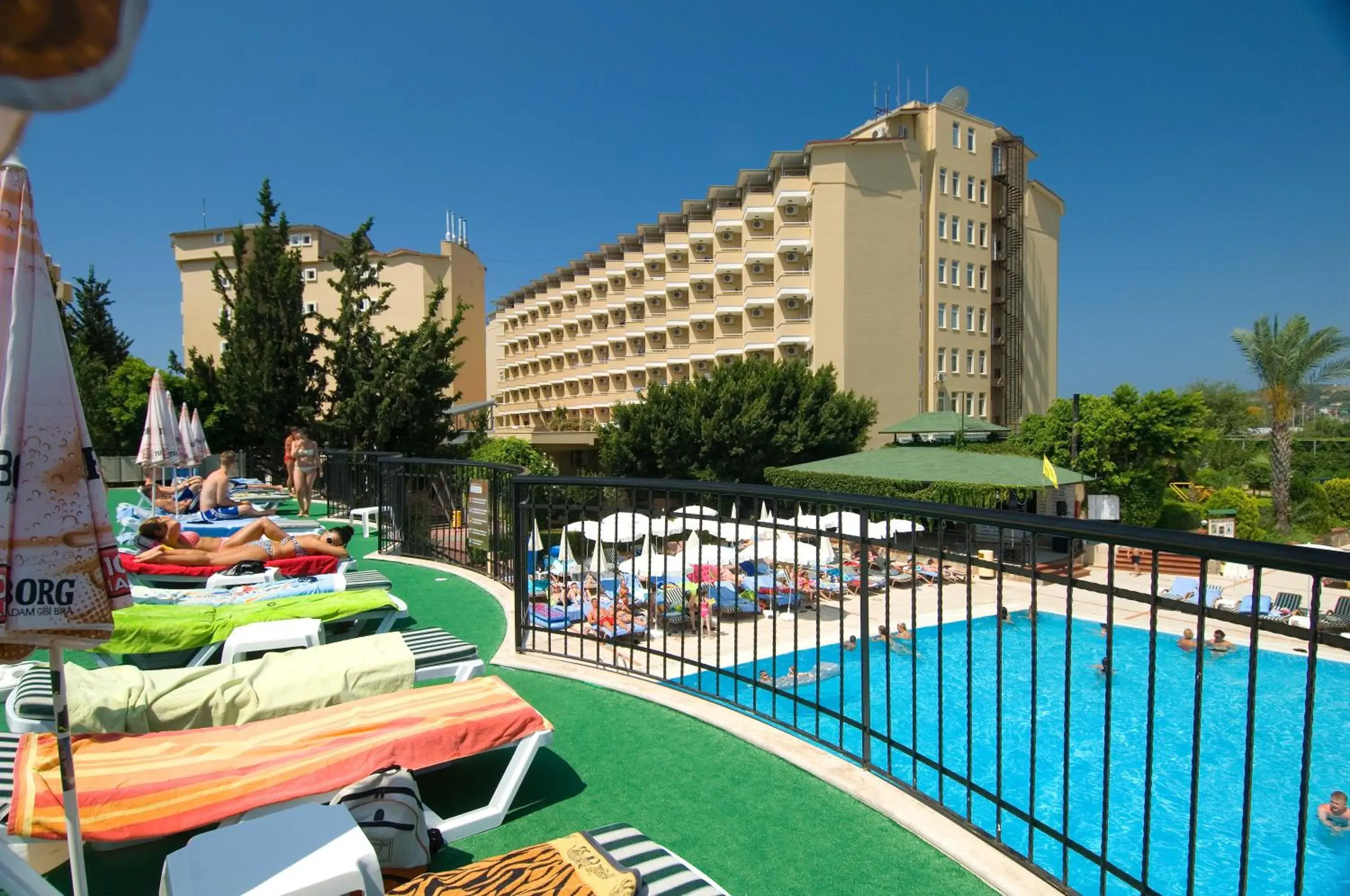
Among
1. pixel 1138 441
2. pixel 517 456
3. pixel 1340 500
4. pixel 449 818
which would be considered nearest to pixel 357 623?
pixel 449 818

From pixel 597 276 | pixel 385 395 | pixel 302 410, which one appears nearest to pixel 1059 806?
pixel 385 395

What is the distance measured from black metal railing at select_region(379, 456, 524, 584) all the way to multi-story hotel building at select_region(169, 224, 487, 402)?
31530mm

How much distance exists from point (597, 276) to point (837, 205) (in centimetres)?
2805

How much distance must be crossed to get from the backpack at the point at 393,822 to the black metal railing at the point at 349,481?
394 inches

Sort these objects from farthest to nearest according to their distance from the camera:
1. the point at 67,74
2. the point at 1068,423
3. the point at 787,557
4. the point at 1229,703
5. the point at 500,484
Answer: the point at 1068,423
the point at 787,557
the point at 1229,703
the point at 500,484
the point at 67,74

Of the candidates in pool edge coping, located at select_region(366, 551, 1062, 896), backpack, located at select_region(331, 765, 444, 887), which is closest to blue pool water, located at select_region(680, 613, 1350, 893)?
pool edge coping, located at select_region(366, 551, 1062, 896)

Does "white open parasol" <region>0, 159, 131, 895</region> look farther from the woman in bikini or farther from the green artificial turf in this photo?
the woman in bikini

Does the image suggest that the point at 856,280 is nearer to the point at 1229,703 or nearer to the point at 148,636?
the point at 1229,703

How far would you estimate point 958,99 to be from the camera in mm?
49688

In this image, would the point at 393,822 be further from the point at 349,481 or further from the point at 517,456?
the point at 517,456

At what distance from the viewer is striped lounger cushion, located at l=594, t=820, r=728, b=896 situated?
82.0 inches

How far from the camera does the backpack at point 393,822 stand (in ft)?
8.10

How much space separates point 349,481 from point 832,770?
11760 mm

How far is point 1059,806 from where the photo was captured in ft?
28.2
